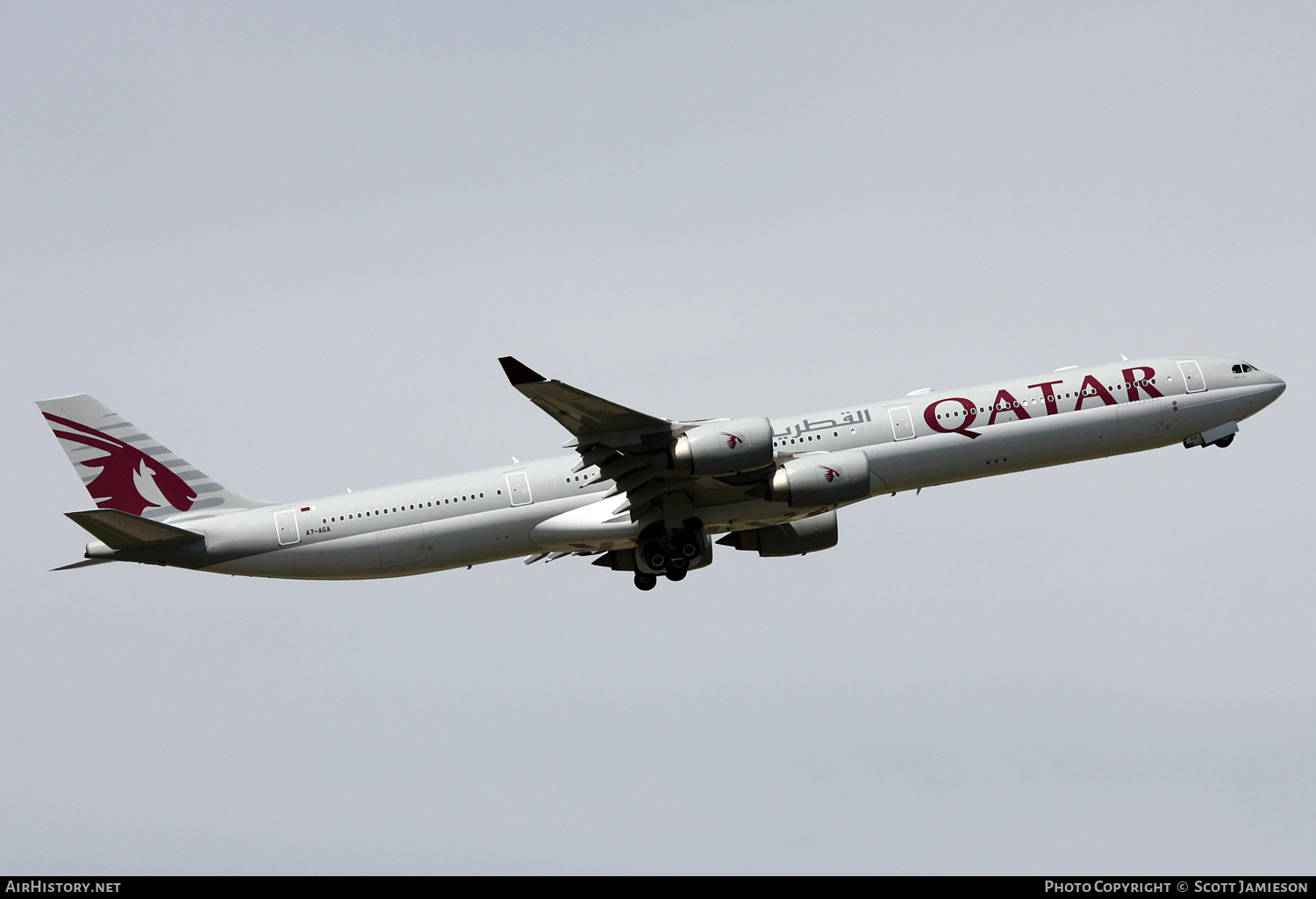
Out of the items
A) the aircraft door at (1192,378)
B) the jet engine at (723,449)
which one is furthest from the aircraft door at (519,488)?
the aircraft door at (1192,378)

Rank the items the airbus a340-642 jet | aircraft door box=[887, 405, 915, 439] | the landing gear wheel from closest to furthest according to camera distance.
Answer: the airbus a340-642 jet, aircraft door box=[887, 405, 915, 439], the landing gear wheel

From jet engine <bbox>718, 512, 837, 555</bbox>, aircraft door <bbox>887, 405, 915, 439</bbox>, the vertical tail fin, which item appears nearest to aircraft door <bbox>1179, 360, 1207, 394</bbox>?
aircraft door <bbox>887, 405, 915, 439</bbox>

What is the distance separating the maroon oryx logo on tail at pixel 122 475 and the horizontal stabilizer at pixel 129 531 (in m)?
2.74

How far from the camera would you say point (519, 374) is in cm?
3888

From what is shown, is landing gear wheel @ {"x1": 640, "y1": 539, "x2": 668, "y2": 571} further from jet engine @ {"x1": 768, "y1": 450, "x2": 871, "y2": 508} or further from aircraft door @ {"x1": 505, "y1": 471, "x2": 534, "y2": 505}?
jet engine @ {"x1": 768, "y1": 450, "x2": 871, "y2": 508}

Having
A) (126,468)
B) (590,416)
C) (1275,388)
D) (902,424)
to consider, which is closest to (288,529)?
(126,468)

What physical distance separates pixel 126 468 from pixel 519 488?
1435 centimetres

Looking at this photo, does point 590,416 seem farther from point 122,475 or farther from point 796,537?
point 122,475

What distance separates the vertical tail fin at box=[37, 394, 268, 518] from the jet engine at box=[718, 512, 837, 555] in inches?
689

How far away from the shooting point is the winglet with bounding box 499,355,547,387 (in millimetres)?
38312

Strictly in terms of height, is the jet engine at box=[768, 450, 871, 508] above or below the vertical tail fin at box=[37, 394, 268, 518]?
below

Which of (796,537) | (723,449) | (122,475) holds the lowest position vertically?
(796,537)
